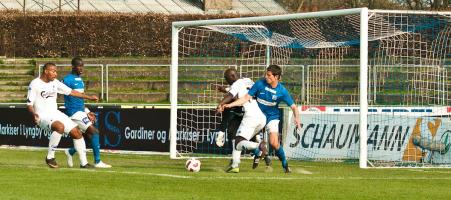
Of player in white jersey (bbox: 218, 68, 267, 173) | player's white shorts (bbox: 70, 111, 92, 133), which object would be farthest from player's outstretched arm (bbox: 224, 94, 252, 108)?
player's white shorts (bbox: 70, 111, 92, 133)

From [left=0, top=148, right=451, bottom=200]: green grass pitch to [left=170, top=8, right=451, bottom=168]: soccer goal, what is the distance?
1890 mm

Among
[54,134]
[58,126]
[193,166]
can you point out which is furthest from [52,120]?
[193,166]

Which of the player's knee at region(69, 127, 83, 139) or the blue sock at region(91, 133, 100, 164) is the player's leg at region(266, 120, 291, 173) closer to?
the blue sock at region(91, 133, 100, 164)

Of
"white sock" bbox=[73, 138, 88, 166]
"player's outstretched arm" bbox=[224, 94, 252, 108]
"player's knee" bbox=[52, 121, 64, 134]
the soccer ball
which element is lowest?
the soccer ball

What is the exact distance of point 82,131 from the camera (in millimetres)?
21281

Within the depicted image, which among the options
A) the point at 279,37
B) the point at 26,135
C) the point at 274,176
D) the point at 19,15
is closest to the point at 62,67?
the point at 19,15

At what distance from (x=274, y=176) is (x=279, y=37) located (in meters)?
8.23

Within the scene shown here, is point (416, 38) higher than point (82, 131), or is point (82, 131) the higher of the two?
point (416, 38)

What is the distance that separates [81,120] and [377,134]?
6107mm

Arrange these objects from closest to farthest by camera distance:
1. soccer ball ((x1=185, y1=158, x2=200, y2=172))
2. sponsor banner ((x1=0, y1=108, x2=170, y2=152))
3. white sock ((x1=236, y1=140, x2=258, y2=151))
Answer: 1. soccer ball ((x1=185, y1=158, x2=200, y2=172))
2. white sock ((x1=236, y1=140, x2=258, y2=151))
3. sponsor banner ((x1=0, y1=108, x2=170, y2=152))

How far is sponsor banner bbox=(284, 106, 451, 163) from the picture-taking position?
910 inches

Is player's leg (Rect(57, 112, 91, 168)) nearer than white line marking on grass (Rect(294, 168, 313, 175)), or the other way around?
white line marking on grass (Rect(294, 168, 313, 175))

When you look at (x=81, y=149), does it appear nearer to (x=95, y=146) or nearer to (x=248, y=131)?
(x=95, y=146)

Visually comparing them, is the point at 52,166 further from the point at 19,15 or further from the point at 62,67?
the point at 19,15
